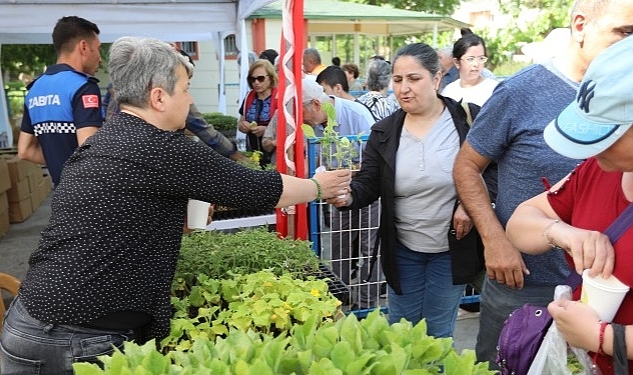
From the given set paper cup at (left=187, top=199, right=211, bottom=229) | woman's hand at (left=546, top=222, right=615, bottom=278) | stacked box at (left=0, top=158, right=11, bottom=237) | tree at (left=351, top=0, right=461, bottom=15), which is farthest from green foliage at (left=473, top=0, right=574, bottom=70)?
woman's hand at (left=546, top=222, right=615, bottom=278)

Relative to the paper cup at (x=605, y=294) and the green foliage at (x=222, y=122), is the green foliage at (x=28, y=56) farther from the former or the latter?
the paper cup at (x=605, y=294)

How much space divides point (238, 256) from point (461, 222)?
3.36ft

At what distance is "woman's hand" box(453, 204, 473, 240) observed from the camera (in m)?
2.51

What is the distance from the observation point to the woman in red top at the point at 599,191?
3.76 ft

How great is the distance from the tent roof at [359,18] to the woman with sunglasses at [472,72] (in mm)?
7699

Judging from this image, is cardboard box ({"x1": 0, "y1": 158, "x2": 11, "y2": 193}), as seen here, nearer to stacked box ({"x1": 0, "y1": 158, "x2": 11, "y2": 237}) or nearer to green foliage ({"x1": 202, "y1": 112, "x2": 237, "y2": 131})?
stacked box ({"x1": 0, "y1": 158, "x2": 11, "y2": 237})

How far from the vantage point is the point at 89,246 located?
1.75m

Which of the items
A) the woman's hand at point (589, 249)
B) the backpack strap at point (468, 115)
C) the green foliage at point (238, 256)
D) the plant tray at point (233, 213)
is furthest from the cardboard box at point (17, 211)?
the woman's hand at point (589, 249)

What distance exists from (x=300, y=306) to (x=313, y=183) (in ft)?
1.66

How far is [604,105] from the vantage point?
1.15 m

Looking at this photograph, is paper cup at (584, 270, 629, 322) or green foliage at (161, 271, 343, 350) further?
green foliage at (161, 271, 343, 350)

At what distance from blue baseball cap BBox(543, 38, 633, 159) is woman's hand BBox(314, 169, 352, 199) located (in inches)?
44.5

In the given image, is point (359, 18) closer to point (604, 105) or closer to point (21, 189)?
point (21, 189)

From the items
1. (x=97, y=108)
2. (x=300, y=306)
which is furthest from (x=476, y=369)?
(x=97, y=108)
